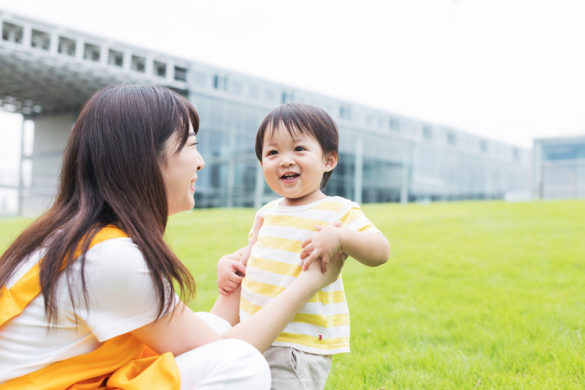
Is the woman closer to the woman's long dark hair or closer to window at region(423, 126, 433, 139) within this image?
the woman's long dark hair

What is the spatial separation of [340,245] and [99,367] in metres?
0.79

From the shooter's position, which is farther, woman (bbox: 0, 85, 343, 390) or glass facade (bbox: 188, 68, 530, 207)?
glass facade (bbox: 188, 68, 530, 207)

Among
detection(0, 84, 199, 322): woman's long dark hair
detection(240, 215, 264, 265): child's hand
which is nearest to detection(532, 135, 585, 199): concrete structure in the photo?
detection(240, 215, 264, 265): child's hand

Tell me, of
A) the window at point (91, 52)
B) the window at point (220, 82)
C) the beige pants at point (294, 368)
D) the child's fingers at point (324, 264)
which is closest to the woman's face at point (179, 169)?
the child's fingers at point (324, 264)

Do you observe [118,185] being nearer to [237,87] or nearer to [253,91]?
[237,87]

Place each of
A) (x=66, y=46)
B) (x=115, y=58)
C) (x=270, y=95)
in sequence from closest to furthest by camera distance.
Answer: (x=66, y=46), (x=115, y=58), (x=270, y=95)

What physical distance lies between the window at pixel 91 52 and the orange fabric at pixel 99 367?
1891cm

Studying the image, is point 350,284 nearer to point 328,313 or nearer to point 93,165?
point 328,313

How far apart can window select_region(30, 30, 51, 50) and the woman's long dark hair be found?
18382mm

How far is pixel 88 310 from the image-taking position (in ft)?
4.29

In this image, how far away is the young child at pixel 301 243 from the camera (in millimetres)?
1686

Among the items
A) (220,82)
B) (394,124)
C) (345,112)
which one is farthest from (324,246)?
(394,124)

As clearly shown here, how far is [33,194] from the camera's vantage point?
72.9 ft

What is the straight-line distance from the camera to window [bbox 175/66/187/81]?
19.7 meters
